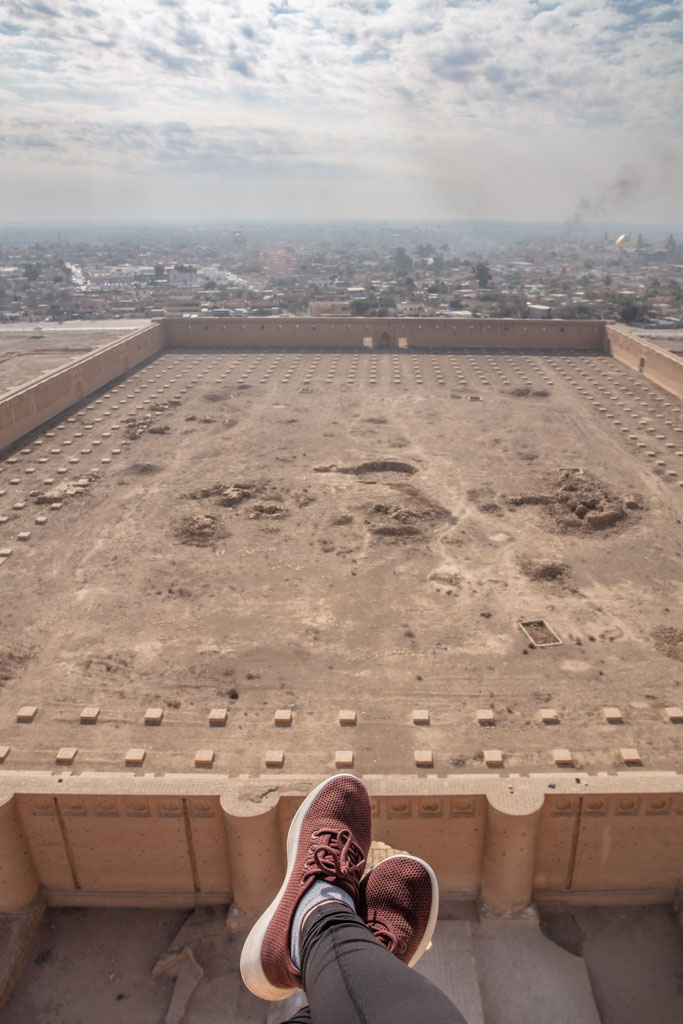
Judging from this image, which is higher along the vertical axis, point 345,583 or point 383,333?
point 383,333

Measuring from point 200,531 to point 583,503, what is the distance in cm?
825

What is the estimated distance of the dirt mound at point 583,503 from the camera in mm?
15055

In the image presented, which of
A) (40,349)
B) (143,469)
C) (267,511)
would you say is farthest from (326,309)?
(267,511)

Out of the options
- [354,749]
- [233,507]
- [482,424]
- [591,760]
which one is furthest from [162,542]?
[482,424]

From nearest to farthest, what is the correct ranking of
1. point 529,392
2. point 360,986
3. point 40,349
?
point 360,986, point 529,392, point 40,349

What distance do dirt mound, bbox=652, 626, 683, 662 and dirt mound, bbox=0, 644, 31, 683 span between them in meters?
9.57

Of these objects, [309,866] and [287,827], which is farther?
[287,827]

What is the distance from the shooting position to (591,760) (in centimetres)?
873

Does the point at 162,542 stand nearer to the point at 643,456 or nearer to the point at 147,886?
the point at 147,886

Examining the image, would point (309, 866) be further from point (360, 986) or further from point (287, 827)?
point (287, 827)

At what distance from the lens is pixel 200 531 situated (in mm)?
14703

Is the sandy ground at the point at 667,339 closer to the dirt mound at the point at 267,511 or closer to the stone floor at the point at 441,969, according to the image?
the dirt mound at the point at 267,511

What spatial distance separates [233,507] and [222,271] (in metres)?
142

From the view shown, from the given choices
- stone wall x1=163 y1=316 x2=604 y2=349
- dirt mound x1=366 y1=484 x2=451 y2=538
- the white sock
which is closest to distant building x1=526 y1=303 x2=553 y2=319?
stone wall x1=163 y1=316 x2=604 y2=349
